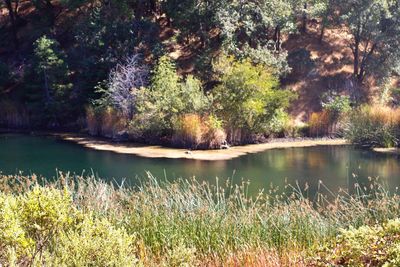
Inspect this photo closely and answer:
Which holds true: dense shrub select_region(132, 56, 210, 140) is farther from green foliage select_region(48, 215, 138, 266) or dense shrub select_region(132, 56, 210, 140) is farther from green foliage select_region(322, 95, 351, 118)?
green foliage select_region(48, 215, 138, 266)

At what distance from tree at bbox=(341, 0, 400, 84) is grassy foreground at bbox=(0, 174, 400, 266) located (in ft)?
75.2

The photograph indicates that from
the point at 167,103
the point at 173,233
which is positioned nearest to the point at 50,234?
the point at 173,233

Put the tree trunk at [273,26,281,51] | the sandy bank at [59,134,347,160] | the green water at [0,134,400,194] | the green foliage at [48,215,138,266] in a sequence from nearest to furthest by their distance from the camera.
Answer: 1. the green foliage at [48,215,138,266]
2. the green water at [0,134,400,194]
3. the sandy bank at [59,134,347,160]
4. the tree trunk at [273,26,281,51]

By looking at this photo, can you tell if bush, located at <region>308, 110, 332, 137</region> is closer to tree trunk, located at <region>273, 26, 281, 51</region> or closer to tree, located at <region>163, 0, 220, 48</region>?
tree trunk, located at <region>273, 26, 281, 51</region>

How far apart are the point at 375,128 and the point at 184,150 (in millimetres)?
9058

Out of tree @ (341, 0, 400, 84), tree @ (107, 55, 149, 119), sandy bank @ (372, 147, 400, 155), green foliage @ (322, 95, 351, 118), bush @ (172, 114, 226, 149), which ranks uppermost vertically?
tree @ (341, 0, 400, 84)

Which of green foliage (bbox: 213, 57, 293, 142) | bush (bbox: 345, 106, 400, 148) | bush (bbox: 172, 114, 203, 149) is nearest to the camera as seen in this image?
bush (bbox: 345, 106, 400, 148)

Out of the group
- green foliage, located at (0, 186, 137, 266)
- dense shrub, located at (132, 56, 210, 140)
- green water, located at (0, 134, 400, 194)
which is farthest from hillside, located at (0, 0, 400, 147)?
green foliage, located at (0, 186, 137, 266)

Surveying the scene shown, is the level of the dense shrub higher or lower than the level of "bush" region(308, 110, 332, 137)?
higher

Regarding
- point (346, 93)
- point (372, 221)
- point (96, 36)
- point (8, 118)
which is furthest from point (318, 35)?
point (372, 221)

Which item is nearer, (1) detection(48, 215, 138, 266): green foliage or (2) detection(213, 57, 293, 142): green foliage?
(1) detection(48, 215, 138, 266): green foliage

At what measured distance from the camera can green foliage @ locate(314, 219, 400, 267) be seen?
16.4 ft

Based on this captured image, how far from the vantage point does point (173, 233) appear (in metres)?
8.27

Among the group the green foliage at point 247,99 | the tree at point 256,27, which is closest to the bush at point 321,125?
the green foliage at point 247,99
